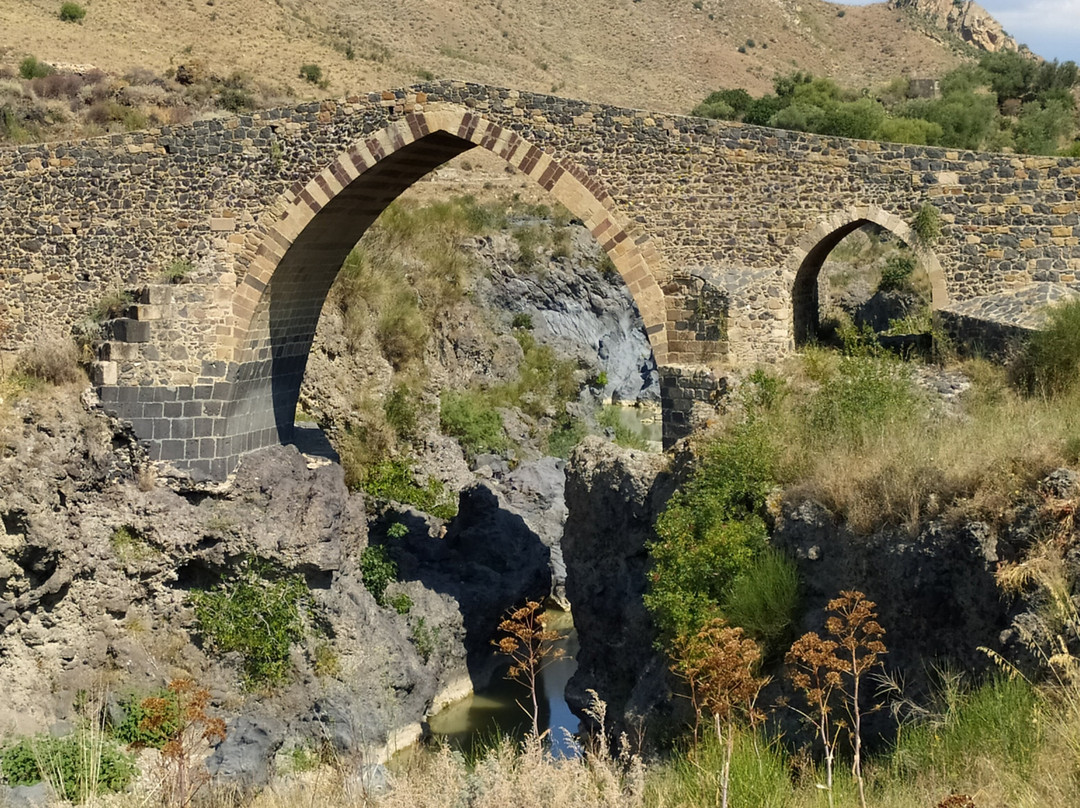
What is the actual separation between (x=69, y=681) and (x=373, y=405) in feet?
23.8

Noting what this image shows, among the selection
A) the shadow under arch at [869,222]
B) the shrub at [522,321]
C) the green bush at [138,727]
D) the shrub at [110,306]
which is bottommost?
the green bush at [138,727]

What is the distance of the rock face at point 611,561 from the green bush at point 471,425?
7.22m

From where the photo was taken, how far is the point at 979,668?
6398 mm

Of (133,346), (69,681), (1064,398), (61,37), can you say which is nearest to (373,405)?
(133,346)

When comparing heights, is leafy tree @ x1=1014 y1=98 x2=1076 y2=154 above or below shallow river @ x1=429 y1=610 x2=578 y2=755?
above

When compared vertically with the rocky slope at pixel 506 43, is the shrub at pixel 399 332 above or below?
below

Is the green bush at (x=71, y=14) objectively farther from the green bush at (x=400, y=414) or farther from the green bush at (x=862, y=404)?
the green bush at (x=862, y=404)

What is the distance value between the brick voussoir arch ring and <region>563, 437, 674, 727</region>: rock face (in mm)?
1216

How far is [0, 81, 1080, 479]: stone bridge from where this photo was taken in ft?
35.7

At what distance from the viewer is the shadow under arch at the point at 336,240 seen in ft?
38.1

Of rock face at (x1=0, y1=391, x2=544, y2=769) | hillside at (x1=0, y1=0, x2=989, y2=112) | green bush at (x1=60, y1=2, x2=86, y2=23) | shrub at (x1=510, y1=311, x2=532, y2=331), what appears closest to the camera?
rock face at (x1=0, y1=391, x2=544, y2=769)

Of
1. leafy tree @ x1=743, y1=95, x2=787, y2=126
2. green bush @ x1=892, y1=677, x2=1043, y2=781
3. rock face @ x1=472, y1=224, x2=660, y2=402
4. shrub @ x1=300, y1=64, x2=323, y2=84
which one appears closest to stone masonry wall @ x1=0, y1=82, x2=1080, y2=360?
green bush @ x1=892, y1=677, x2=1043, y2=781

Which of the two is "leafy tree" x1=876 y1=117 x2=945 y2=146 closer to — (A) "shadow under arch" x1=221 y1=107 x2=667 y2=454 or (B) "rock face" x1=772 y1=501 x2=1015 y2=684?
(A) "shadow under arch" x1=221 y1=107 x2=667 y2=454

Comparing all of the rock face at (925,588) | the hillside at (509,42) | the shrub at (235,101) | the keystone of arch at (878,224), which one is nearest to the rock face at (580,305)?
the shrub at (235,101)
